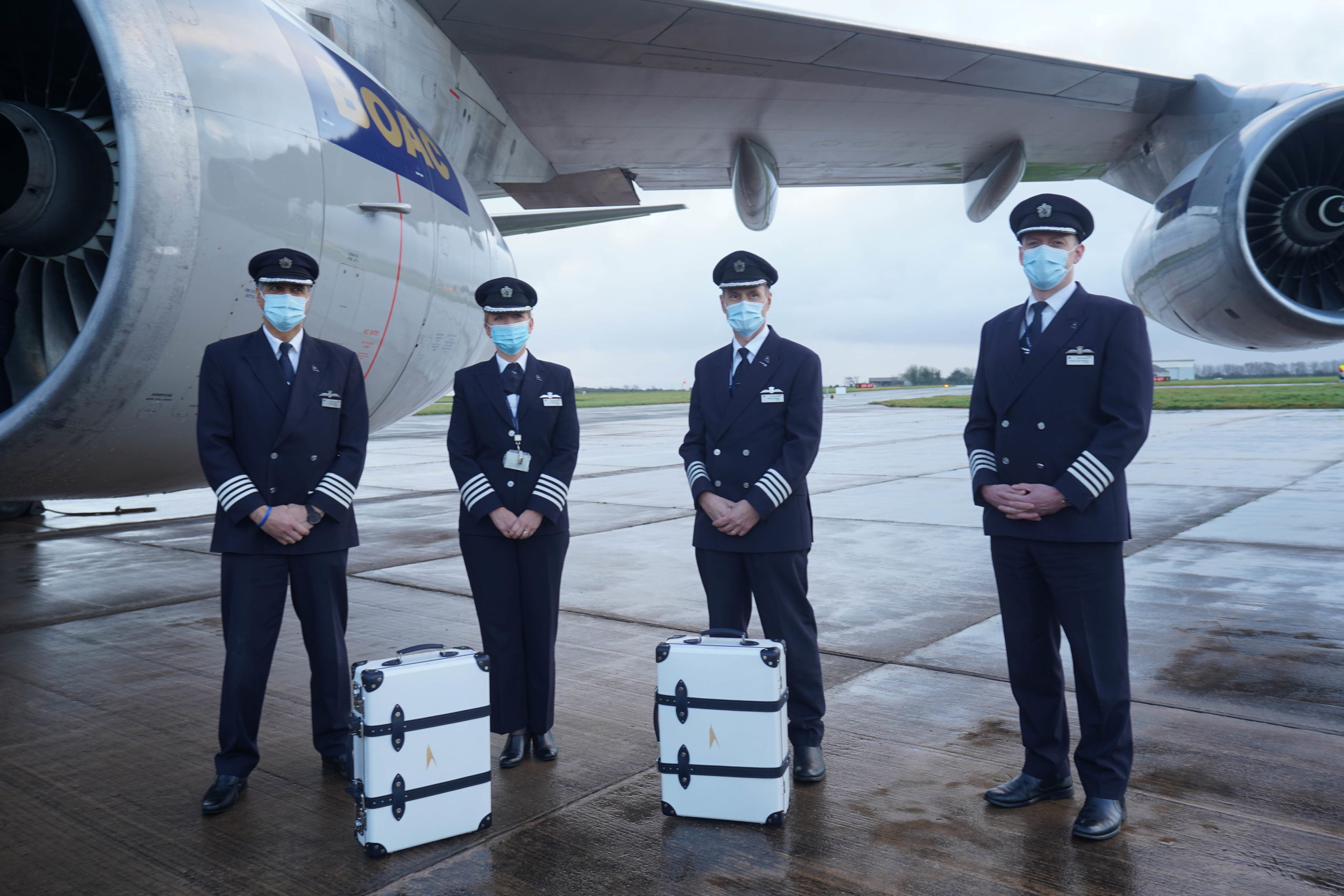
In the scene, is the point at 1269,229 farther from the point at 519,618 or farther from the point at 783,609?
the point at 519,618

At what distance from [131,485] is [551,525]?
2.27 meters

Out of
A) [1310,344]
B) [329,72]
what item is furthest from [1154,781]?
[329,72]

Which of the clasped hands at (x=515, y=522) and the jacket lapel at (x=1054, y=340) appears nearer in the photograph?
the jacket lapel at (x=1054, y=340)

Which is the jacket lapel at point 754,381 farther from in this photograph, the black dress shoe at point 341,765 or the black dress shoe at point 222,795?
the black dress shoe at point 222,795

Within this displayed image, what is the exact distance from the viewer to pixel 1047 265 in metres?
3.14

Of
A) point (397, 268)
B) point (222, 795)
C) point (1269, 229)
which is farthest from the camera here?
point (1269, 229)

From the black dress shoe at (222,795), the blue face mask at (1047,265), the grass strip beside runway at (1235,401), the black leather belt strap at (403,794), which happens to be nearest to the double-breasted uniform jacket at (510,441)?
the black leather belt strap at (403,794)

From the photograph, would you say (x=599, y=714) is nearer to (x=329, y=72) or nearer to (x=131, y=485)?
(x=131, y=485)

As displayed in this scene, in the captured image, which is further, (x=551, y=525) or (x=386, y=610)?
(x=386, y=610)

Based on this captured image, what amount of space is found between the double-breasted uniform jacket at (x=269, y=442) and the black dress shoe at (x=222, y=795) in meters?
0.77

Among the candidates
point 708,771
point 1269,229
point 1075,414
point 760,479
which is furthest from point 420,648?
point 1269,229

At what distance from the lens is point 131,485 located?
4453mm

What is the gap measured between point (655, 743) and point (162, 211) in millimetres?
2840

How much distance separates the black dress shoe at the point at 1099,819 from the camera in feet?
9.03
